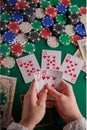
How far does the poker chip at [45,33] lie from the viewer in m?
1.76

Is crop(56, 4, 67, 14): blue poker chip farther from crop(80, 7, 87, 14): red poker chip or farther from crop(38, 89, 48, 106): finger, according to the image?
crop(38, 89, 48, 106): finger

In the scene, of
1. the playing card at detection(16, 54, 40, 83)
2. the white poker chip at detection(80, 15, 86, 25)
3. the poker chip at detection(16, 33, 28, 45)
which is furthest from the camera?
the white poker chip at detection(80, 15, 86, 25)

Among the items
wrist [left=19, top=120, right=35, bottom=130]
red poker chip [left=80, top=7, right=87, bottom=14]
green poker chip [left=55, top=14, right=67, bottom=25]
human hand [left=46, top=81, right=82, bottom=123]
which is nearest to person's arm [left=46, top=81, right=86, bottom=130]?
human hand [left=46, top=81, right=82, bottom=123]

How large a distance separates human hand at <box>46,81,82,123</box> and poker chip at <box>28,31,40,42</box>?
1.24 ft

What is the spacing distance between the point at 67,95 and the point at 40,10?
2.07 feet

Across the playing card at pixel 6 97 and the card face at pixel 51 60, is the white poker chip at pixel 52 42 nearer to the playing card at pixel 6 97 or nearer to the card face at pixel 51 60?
the card face at pixel 51 60

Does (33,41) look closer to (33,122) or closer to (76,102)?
(76,102)

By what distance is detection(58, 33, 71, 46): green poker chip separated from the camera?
1755 millimetres

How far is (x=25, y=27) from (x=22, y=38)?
75 millimetres

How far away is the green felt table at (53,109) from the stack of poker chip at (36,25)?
29 mm

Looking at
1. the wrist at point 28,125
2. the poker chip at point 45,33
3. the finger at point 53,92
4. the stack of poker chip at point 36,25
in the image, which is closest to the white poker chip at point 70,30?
the stack of poker chip at point 36,25

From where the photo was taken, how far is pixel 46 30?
179cm

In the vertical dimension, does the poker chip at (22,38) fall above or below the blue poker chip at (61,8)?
below

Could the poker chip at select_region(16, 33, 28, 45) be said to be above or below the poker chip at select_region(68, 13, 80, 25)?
below
